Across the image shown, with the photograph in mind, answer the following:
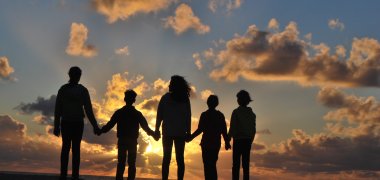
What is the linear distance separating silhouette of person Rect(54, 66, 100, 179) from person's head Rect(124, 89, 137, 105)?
→ 3.13ft

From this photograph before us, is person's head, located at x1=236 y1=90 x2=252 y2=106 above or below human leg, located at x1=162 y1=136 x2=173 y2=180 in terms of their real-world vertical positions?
above

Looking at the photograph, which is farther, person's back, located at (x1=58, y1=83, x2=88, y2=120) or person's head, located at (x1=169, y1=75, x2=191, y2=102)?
person's head, located at (x1=169, y1=75, x2=191, y2=102)

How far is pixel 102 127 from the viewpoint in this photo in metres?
11.9

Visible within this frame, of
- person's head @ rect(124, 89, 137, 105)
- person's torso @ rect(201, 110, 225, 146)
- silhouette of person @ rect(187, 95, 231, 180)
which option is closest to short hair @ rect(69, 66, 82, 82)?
person's head @ rect(124, 89, 137, 105)

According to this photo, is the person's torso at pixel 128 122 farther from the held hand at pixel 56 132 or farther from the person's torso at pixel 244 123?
the person's torso at pixel 244 123

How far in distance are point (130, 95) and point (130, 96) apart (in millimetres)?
25

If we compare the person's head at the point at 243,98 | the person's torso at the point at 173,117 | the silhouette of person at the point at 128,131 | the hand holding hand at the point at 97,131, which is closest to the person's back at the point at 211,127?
the person's head at the point at 243,98

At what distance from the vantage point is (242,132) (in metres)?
12.5

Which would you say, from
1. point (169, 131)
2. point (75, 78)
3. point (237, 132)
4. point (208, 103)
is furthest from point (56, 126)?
point (237, 132)

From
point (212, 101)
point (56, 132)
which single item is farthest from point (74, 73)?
point (212, 101)

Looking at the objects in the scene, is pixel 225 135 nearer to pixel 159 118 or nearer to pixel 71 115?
pixel 159 118

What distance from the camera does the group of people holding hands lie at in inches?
416

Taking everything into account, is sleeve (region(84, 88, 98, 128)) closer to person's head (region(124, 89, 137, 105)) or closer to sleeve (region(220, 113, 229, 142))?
person's head (region(124, 89, 137, 105))

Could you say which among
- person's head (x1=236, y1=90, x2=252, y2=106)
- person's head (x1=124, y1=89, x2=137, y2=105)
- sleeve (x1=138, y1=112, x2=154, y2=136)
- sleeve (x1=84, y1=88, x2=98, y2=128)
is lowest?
sleeve (x1=138, y1=112, x2=154, y2=136)
